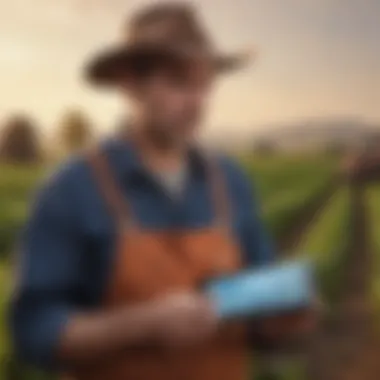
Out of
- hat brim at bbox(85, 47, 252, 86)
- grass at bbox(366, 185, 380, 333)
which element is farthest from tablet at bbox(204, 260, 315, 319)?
hat brim at bbox(85, 47, 252, 86)

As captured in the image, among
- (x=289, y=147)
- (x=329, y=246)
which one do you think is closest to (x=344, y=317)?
(x=329, y=246)

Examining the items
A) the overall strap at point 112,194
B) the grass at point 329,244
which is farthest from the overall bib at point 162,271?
the grass at point 329,244

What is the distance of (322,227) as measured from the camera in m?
1.11

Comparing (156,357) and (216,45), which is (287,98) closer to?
(216,45)

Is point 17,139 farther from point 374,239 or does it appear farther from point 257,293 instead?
point 374,239

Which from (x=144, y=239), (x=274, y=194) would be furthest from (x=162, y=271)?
(x=274, y=194)

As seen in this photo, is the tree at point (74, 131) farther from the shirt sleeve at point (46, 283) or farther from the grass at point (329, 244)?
the grass at point (329, 244)

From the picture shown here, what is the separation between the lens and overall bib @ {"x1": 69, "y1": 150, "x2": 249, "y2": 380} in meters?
1.01

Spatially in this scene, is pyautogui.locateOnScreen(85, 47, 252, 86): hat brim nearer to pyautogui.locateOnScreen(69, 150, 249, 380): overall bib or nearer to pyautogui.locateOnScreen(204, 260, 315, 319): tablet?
pyautogui.locateOnScreen(69, 150, 249, 380): overall bib

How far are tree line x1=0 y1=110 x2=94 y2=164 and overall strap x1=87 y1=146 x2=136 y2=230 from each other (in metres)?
0.04

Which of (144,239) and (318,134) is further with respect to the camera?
(318,134)

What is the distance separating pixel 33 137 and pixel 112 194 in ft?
0.44

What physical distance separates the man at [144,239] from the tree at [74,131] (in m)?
0.03

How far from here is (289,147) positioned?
1139mm
